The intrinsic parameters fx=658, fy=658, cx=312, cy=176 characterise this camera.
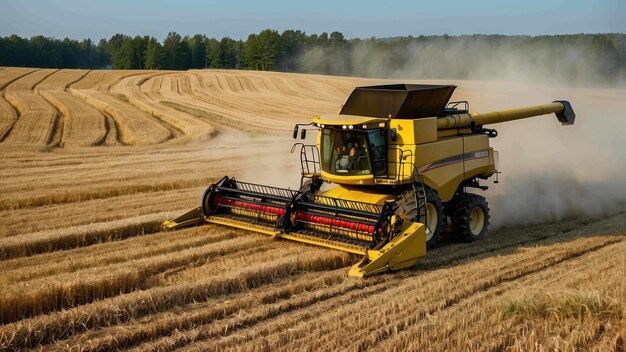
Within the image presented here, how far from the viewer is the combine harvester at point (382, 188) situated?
856cm

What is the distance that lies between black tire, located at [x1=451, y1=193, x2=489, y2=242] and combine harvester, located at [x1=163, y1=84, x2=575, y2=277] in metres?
0.02

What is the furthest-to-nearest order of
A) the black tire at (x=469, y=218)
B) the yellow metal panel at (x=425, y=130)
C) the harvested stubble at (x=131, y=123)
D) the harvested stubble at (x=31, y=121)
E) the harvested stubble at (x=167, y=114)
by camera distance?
the harvested stubble at (x=167, y=114) → the harvested stubble at (x=131, y=123) → the harvested stubble at (x=31, y=121) → the black tire at (x=469, y=218) → the yellow metal panel at (x=425, y=130)

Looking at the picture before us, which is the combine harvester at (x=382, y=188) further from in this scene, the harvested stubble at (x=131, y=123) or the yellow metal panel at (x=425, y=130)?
the harvested stubble at (x=131, y=123)

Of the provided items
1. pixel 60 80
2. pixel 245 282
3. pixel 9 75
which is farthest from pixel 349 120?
pixel 9 75

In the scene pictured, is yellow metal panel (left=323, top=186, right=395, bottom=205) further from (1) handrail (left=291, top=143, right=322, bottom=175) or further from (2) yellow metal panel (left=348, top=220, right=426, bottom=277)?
(2) yellow metal panel (left=348, top=220, right=426, bottom=277)

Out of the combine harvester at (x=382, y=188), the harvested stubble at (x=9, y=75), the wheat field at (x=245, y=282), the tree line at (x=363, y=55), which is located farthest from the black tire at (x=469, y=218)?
the harvested stubble at (x=9, y=75)

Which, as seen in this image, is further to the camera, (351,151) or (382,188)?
(382,188)

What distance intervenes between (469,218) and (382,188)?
1452 millimetres

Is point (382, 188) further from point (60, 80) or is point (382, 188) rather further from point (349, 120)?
point (60, 80)

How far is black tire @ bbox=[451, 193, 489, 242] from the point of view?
9.93m

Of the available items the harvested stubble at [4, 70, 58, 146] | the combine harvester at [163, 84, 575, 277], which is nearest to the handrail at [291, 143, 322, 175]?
the combine harvester at [163, 84, 575, 277]

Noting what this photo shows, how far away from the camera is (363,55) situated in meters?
71.5

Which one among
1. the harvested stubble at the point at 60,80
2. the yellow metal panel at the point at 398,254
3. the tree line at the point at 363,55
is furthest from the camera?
the harvested stubble at the point at 60,80

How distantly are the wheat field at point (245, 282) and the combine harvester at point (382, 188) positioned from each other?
30cm
